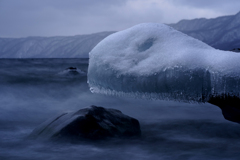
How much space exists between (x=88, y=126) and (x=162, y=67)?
1.87m

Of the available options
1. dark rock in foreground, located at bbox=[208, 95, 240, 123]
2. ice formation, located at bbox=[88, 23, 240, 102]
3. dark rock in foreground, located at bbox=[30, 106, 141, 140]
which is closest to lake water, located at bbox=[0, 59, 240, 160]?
dark rock in foreground, located at bbox=[30, 106, 141, 140]

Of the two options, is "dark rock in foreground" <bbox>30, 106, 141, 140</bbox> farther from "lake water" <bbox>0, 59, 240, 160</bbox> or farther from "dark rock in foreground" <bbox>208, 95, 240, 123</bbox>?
"dark rock in foreground" <bbox>208, 95, 240, 123</bbox>

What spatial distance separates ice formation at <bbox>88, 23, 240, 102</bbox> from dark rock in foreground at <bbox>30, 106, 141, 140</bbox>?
1.27 metres

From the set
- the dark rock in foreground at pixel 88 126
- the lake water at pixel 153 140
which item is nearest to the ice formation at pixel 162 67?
the lake water at pixel 153 140

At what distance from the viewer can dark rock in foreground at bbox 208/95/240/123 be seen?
2.86 metres

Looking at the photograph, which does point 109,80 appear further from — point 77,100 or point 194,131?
point 77,100

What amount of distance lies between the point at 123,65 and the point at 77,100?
25.0 feet

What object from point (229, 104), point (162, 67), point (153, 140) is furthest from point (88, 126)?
point (229, 104)

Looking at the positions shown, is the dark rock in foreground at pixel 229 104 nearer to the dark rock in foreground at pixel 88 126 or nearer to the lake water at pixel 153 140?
the lake water at pixel 153 140

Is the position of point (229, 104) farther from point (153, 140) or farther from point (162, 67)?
point (153, 140)

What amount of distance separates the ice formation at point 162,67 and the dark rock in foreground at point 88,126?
127cm

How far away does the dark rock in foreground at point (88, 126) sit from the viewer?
4035 mm

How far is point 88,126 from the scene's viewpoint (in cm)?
406

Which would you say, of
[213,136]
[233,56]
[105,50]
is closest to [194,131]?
[213,136]
